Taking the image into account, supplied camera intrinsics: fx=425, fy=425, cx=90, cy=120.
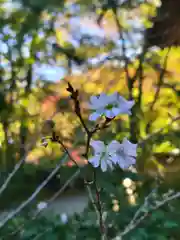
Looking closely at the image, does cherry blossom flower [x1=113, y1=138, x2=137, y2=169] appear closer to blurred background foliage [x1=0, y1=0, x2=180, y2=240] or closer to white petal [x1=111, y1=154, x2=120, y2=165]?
white petal [x1=111, y1=154, x2=120, y2=165]

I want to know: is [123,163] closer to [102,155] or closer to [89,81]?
[102,155]

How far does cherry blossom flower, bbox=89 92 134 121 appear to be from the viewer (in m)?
0.63

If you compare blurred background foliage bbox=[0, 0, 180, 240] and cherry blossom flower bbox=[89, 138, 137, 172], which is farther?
blurred background foliage bbox=[0, 0, 180, 240]

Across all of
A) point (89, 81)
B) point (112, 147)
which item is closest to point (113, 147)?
point (112, 147)

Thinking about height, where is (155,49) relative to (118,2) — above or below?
below

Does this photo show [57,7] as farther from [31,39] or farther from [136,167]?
[136,167]

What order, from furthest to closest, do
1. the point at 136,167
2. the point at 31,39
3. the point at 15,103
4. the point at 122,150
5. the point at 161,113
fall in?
the point at 15,103, the point at 31,39, the point at 161,113, the point at 136,167, the point at 122,150

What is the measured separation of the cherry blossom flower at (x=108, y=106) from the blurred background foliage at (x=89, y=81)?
452 mm

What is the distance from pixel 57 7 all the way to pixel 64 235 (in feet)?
2.52

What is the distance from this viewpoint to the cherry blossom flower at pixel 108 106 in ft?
2.07

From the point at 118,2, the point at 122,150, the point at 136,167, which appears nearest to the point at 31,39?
the point at 118,2

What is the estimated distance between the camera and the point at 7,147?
1749 millimetres

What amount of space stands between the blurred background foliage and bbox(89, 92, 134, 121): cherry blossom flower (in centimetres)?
45

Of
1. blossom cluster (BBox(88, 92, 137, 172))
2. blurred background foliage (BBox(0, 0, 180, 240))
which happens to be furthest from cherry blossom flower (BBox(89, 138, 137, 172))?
blurred background foliage (BBox(0, 0, 180, 240))
